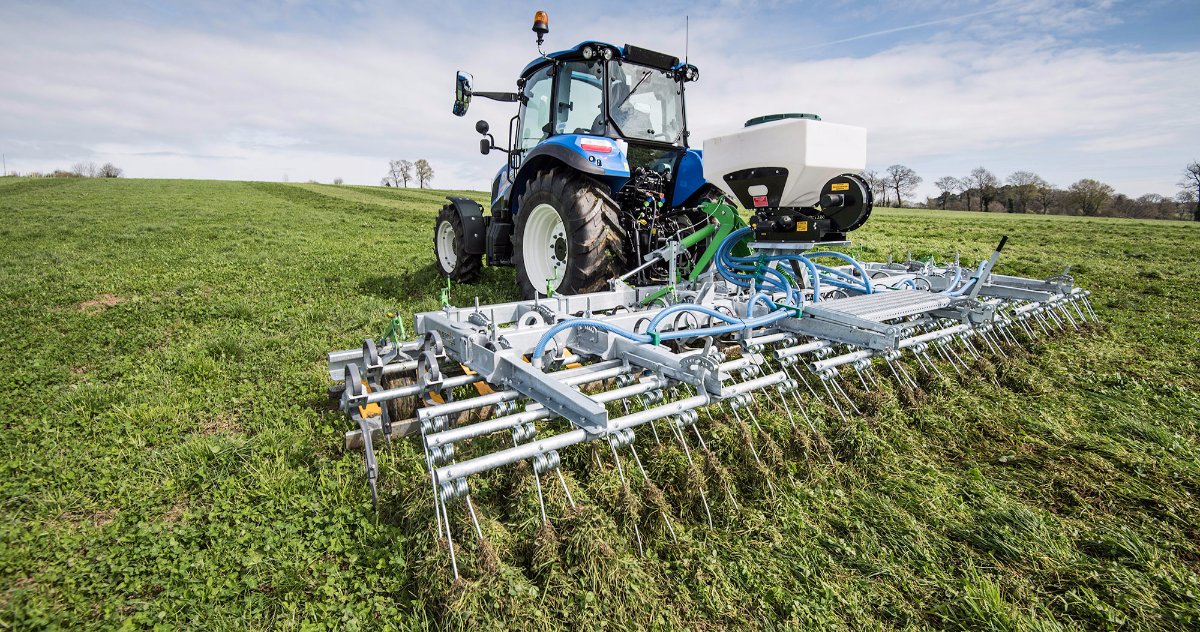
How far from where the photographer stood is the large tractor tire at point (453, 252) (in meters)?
6.04

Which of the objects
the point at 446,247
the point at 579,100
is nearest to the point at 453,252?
the point at 446,247

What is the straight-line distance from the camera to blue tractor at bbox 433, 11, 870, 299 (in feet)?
13.6

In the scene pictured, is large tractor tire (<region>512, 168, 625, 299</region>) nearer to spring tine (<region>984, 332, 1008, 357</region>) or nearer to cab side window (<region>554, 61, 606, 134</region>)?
cab side window (<region>554, 61, 606, 134</region>)

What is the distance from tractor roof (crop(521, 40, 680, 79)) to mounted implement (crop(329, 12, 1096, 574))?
19mm

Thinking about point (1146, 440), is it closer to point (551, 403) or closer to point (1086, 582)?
point (1086, 582)

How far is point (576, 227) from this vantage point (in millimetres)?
4098

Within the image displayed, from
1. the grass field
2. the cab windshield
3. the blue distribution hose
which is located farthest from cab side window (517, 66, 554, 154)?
the grass field

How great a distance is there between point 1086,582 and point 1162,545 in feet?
1.52

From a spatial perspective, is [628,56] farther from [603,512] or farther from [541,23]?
[603,512]

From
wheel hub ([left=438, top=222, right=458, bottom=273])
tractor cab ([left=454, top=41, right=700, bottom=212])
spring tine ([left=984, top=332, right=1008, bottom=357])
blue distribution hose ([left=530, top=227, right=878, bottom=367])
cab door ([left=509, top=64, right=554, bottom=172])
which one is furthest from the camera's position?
wheel hub ([left=438, top=222, right=458, bottom=273])

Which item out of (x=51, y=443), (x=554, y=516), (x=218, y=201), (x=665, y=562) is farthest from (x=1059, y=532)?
(x=218, y=201)

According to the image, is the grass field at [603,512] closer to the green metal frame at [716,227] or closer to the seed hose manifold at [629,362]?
the seed hose manifold at [629,362]

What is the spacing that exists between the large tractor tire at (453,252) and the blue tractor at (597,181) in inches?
2.8

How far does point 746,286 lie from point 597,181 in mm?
1436
